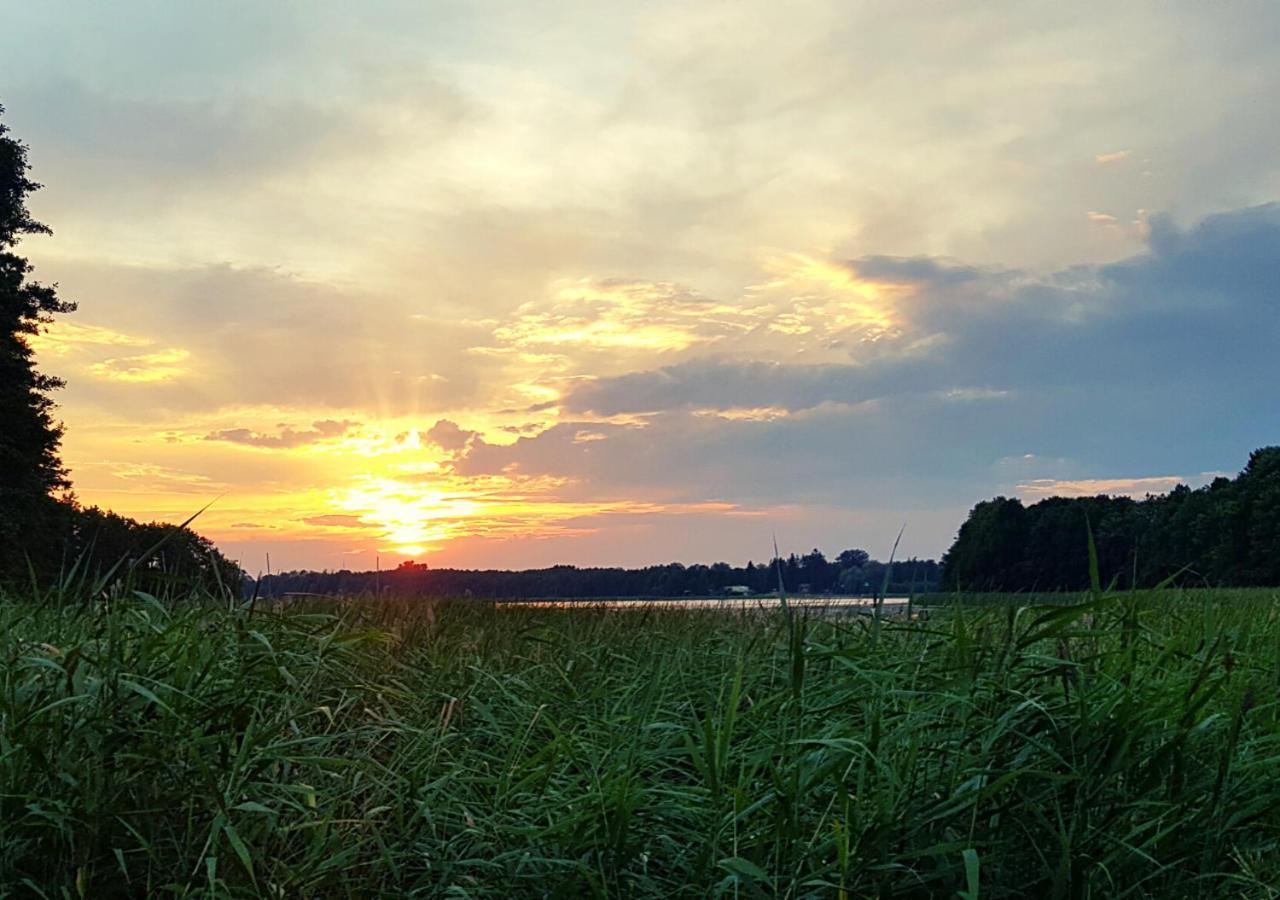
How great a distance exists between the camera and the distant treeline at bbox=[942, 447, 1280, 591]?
32.8 m

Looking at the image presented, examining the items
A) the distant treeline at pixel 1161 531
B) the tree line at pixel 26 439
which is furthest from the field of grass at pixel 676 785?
the distant treeline at pixel 1161 531

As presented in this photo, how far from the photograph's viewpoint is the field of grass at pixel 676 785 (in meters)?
3.59

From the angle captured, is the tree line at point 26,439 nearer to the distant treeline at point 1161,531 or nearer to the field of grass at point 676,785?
the field of grass at point 676,785

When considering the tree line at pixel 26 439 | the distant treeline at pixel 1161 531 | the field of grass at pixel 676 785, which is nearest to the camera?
the field of grass at pixel 676 785

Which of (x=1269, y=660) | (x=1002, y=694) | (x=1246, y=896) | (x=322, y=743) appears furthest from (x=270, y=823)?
(x=1269, y=660)

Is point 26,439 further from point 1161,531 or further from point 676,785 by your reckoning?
point 1161,531

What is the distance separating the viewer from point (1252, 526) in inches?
1324

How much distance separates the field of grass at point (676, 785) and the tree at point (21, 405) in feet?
70.4

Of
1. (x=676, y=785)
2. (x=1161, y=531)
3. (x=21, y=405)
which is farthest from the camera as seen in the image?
(x=1161, y=531)

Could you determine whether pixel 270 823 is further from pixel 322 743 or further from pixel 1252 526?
pixel 1252 526

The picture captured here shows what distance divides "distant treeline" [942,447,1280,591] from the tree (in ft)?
85.7

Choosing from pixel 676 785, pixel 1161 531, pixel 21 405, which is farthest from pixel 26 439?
pixel 1161 531

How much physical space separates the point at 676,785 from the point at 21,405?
2467 cm

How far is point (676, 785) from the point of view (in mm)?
4738
